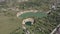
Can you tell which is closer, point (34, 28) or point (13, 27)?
point (34, 28)

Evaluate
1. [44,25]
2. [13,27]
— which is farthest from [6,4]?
[44,25]

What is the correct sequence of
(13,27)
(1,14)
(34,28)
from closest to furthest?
(34,28), (13,27), (1,14)

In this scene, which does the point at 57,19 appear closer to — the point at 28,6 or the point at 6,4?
the point at 28,6

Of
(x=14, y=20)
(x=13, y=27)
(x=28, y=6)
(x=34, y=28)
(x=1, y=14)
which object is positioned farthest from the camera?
(x=28, y=6)

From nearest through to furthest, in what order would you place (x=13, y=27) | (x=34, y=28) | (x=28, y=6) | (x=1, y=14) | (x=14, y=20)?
(x=34, y=28), (x=13, y=27), (x=14, y=20), (x=1, y=14), (x=28, y=6)

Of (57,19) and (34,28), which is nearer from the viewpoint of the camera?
(34,28)

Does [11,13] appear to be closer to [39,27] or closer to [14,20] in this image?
[14,20]

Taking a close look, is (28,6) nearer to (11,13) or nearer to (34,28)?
(11,13)

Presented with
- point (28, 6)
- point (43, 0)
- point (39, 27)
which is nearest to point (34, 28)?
point (39, 27)

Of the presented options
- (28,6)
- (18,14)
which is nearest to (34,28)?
(18,14)
